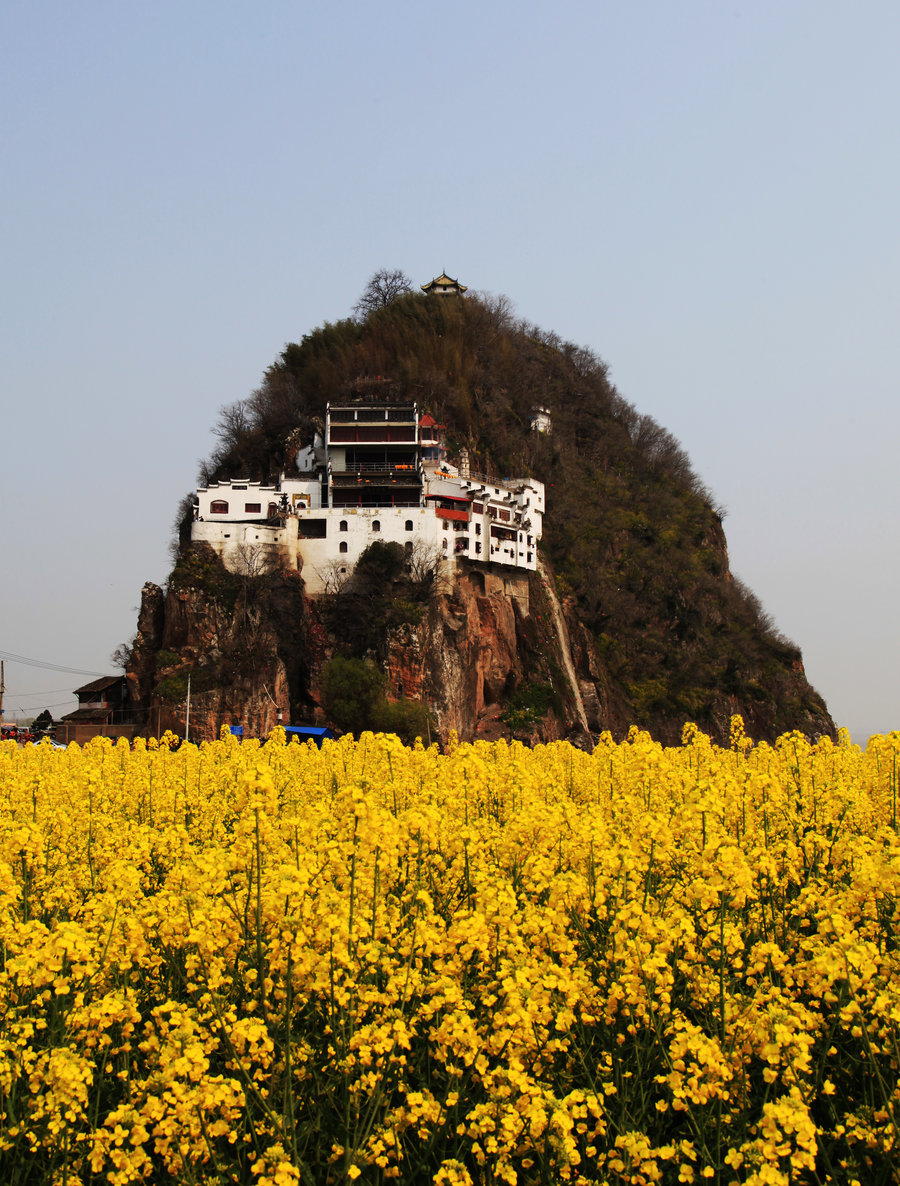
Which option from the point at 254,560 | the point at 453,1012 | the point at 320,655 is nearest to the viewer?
the point at 453,1012

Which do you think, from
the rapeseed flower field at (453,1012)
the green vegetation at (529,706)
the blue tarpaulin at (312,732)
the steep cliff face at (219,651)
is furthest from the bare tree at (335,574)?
the rapeseed flower field at (453,1012)

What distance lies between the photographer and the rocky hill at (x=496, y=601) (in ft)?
180

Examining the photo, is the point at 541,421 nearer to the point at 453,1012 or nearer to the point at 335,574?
the point at 335,574

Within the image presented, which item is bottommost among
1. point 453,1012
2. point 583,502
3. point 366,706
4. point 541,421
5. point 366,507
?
point 453,1012

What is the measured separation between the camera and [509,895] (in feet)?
26.2

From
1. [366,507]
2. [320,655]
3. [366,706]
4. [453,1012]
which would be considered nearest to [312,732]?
[366,706]

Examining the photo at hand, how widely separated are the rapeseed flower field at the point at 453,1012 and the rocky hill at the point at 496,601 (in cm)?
4257

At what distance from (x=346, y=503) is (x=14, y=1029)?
188 ft

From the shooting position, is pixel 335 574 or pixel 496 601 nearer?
pixel 335 574

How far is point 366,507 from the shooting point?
6228cm

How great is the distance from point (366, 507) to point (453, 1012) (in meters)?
55.7

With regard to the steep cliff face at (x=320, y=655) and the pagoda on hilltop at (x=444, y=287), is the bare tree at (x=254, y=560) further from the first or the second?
the pagoda on hilltop at (x=444, y=287)

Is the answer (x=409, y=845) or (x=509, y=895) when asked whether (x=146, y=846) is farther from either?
(x=509, y=895)

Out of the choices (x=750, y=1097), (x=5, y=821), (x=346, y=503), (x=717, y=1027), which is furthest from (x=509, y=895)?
(x=346, y=503)
